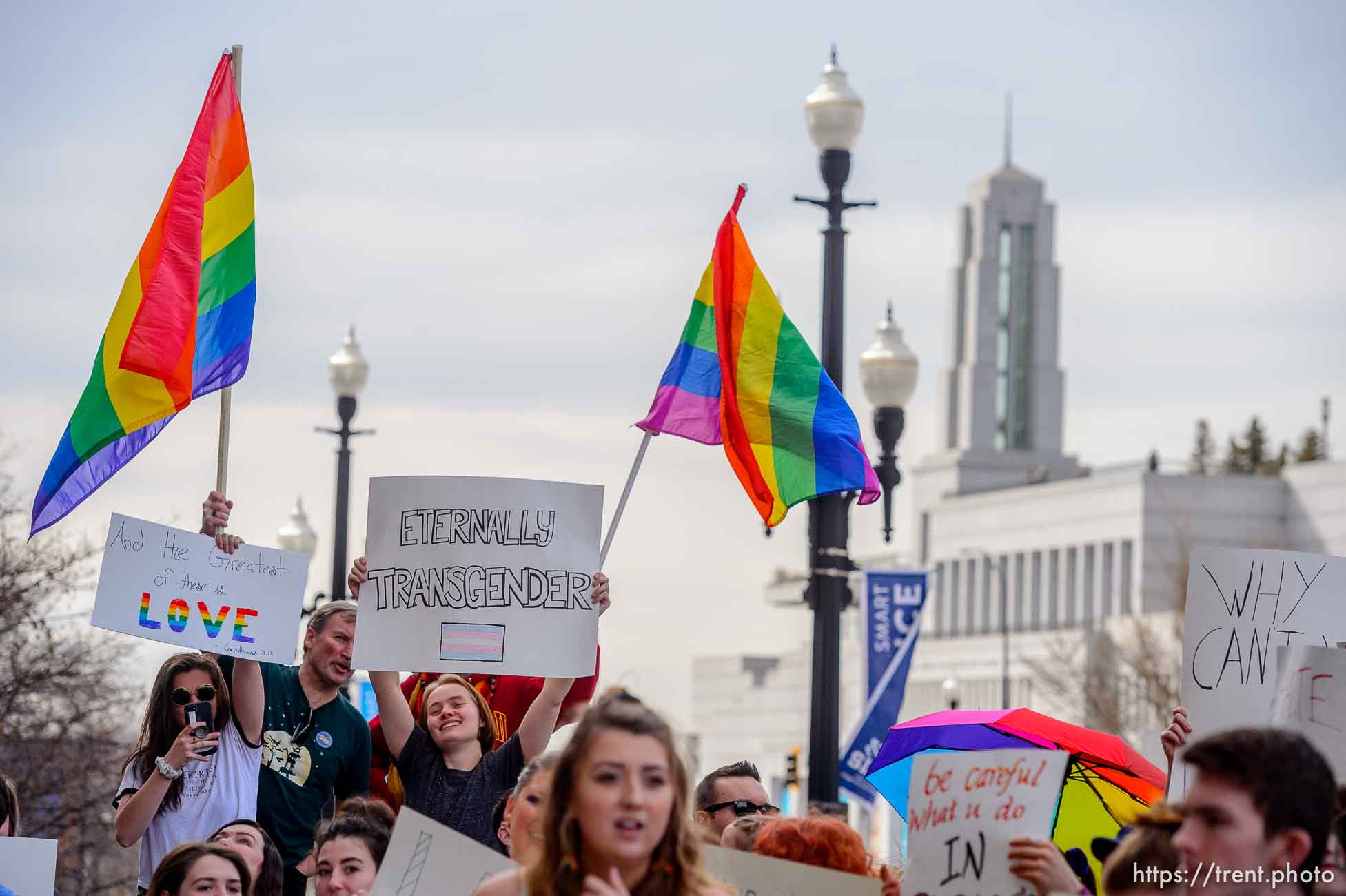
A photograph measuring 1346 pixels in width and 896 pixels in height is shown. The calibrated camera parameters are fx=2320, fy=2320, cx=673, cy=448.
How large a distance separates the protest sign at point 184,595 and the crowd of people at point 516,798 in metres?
0.12

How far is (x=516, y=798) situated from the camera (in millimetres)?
6926

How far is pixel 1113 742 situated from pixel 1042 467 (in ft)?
335

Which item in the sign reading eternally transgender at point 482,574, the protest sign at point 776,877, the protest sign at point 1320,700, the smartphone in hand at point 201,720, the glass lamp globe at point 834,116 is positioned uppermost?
the glass lamp globe at point 834,116

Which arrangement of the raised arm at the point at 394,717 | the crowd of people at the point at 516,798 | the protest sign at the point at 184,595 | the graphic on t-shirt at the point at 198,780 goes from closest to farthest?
1. the crowd of people at the point at 516,798
2. the raised arm at the point at 394,717
3. the graphic on t-shirt at the point at 198,780
4. the protest sign at the point at 184,595

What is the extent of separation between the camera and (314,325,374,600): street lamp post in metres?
21.4

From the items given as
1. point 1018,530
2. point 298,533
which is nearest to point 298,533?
point 298,533

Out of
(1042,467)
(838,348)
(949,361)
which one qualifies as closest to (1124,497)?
(1042,467)

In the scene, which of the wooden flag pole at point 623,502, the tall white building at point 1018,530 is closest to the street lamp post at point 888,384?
the wooden flag pole at point 623,502

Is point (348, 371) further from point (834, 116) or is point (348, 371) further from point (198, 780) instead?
point (198, 780)

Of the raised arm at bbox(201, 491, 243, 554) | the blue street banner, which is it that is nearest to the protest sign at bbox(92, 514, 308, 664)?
the raised arm at bbox(201, 491, 243, 554)

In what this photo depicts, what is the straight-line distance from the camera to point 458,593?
890 centimetres

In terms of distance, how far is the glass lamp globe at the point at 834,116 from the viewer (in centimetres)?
1537

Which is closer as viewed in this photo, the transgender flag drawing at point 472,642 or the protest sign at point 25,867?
the protest sign at point 25,867

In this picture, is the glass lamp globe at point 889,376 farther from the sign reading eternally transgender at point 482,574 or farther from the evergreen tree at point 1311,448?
the evergreen tree at point 1311,448
